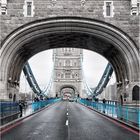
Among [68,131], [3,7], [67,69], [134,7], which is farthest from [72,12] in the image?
[67,69]

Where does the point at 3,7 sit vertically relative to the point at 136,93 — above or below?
above

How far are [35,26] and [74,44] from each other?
695 cm

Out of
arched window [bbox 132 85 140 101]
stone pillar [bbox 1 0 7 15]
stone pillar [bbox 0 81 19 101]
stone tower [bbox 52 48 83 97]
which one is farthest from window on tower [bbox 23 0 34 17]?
stone tower [bbox 52 48 83 97]

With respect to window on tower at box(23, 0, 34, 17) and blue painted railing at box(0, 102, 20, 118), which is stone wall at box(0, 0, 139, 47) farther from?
blue painted railing at box(0, 102, 20, 118)

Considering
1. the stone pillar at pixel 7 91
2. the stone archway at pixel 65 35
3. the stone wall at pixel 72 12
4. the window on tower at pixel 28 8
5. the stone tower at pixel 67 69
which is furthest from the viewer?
the stone tower at pixel 67 69

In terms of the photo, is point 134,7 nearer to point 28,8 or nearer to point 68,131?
point 28,8

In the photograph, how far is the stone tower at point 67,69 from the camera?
120 meters

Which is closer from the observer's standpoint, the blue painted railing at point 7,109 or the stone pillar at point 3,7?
the blue painted railing at point 7,109

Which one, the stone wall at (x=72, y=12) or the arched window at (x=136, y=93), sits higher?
the stone wall at (x=72, y=12)

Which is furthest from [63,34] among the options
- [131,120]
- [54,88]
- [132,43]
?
[54,88]

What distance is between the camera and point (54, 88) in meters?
119

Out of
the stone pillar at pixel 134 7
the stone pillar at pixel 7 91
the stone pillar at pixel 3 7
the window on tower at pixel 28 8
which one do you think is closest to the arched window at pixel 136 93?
the stone pillar at pixel 134 7

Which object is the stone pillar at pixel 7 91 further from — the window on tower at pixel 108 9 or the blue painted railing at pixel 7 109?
the window on tower at pixel 108 9

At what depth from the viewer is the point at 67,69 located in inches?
4934
